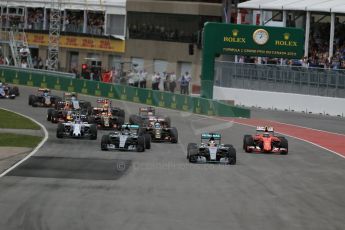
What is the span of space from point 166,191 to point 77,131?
36.3ft

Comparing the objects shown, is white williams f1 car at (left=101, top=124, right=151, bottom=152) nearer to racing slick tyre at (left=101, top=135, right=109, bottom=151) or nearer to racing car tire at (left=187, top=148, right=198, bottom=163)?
racing slick tyre at (left=101, top=135, right=109, bottom=151)

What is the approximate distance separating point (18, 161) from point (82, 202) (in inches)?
265

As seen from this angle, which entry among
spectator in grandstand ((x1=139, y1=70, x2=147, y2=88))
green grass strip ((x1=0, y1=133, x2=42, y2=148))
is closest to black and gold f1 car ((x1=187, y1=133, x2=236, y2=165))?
green grass strip ((x1=0, y1=133, x2=42, y2=148))

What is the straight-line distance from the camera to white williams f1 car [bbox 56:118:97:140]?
28391 millimetres

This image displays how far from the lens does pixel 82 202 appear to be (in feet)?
52.4

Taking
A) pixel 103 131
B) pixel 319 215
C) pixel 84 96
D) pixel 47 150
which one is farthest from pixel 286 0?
pixel 319 215

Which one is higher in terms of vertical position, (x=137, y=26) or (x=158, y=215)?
(x=137, y=26)

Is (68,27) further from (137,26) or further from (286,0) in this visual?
(286,0)

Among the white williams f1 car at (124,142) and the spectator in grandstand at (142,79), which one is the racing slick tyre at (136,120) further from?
the spectator in grandstand at (142,79)

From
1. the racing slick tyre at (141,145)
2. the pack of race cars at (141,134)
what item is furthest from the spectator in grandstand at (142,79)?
the racing slick tyre at (141,145)

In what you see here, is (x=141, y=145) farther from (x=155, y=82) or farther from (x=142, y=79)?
(x=142, y=79)

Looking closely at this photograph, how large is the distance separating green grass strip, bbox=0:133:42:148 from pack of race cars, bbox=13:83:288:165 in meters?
0.97

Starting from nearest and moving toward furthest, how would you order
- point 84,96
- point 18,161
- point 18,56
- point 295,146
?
point 18,161, point 295,146, point 84,96, point 18,56

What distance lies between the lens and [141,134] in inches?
1059
